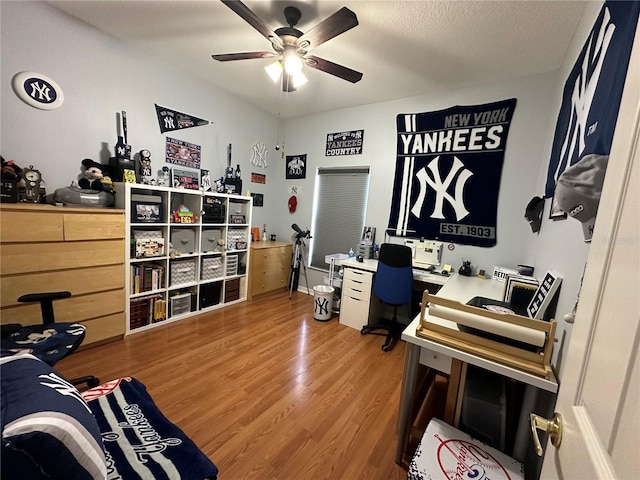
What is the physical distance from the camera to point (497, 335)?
115 centimetres

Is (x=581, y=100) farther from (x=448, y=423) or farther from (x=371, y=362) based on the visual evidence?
(x=371, y=362)

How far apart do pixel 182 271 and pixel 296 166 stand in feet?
7.56

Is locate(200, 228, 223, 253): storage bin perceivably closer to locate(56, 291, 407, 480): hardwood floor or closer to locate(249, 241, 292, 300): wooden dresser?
locate(249, 241, 292, 300): wooden dresser

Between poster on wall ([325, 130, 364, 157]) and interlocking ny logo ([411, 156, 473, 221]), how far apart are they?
3.12ft

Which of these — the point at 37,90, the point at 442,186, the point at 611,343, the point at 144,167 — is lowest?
the point at 611,343

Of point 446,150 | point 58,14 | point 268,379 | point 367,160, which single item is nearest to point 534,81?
point 446,150

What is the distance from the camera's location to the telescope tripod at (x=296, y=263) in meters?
4.12

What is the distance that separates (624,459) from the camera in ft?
1.30

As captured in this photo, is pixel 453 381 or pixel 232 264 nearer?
pixel 453 381

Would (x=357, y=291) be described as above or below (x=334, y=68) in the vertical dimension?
below

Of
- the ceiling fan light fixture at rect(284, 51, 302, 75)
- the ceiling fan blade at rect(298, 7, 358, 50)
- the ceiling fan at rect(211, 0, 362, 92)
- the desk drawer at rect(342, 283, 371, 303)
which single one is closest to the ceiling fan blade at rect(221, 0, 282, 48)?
the ceiling fan at rect(211, 0, 362, 92)

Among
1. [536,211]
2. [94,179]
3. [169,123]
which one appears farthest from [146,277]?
[536,211]

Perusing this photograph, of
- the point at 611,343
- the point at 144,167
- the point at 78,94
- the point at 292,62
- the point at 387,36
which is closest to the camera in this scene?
the point at 611,343

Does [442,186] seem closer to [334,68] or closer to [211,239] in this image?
[334,68]
